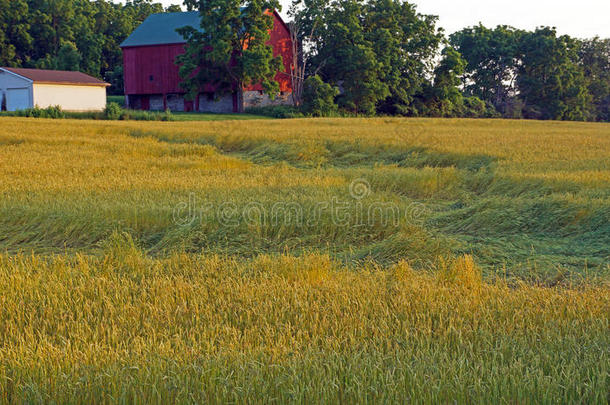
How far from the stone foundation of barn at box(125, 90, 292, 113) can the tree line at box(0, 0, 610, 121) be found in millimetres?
2307

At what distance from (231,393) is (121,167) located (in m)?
12.2

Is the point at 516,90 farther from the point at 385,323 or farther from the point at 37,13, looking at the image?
the point at 385,323

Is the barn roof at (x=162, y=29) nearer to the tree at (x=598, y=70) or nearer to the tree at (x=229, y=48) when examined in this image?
the tree at (x=229, y=48)

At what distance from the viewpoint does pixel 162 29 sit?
50406mm

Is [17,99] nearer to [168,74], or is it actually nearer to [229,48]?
[168,74]

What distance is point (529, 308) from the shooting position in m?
4.71

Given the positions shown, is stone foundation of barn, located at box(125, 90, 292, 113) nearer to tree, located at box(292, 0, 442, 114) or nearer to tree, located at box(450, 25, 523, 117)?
tree, located at box(292, 0, 442, 114)

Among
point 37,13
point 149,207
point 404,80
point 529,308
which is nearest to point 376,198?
point 149,207

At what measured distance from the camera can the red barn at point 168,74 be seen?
48.5 meters

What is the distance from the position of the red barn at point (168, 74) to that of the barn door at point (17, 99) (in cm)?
889

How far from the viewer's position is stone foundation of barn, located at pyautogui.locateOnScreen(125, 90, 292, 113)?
48375mm

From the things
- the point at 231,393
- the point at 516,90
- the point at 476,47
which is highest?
the point at 476,47

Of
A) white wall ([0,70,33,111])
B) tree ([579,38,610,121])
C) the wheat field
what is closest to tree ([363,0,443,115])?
tree ([579,38,610,121])

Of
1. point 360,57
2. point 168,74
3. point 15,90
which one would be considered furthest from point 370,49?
point 15,90
